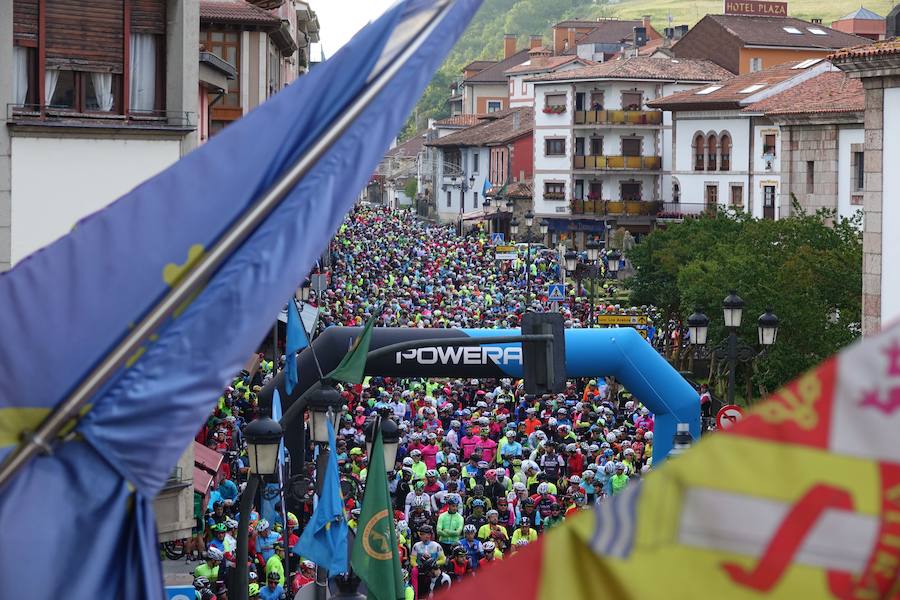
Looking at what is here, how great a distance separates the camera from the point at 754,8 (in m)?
96.9

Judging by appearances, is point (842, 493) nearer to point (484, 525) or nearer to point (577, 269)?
point (484, 525)

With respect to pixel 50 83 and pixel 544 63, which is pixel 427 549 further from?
pixel 544 63

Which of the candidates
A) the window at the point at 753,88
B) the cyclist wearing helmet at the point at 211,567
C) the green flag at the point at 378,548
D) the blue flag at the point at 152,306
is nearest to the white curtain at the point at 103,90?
the cyclist wearing helmet at the point at 211,567

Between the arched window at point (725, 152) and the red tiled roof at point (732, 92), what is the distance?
1412mm

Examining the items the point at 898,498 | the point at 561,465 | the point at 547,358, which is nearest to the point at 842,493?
the point at 898,498

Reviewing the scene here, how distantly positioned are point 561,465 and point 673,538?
71.7 ft

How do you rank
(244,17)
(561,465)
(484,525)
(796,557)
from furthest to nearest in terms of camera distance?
(244,17), (561,465), (484,525), (796,557)

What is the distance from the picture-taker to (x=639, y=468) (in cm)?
2511

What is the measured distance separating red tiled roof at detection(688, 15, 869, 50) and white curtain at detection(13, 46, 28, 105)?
7148 centimetres

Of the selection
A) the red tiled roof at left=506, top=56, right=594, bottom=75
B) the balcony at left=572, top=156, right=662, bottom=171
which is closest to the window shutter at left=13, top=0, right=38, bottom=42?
the balcony at left=572, top=156, right=662, bottom=171

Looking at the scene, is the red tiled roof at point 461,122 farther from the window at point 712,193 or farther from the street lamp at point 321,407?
the street lamp at point 321,407

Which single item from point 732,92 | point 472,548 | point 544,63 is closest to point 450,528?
point 472,548

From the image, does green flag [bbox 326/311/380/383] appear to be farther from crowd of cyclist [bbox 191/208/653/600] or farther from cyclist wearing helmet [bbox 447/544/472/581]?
cyclist wearing helmet [bbox 447/544/472/581]

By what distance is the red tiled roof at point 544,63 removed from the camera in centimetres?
10312
